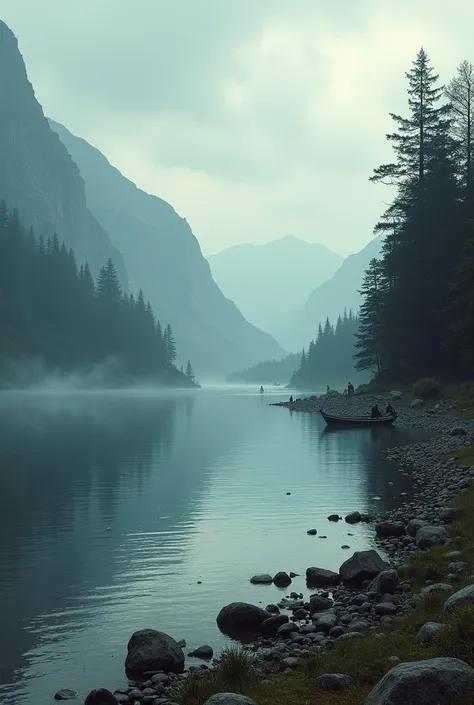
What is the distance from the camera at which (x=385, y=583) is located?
16125mm

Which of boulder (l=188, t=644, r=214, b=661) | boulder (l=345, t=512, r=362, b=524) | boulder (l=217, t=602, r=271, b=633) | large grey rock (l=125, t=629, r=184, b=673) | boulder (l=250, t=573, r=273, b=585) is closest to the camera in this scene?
large grey rock (l=125, t=629, r=184, b=673)

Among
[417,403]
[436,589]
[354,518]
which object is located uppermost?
[417,403]

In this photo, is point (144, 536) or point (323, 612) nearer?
point (323, 612)

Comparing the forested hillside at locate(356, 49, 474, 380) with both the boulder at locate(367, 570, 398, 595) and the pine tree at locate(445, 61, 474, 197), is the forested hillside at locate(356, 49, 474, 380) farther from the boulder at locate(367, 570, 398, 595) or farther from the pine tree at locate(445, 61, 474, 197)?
the boulder at locate(367, 570, 398, 595)

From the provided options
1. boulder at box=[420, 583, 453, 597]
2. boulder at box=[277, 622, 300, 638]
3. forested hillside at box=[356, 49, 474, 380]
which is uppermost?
forested hillside at box=[356, 49, 474, 380]

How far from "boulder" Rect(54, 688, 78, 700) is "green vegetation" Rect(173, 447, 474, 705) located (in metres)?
2.56

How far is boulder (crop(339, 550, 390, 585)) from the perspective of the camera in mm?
17484

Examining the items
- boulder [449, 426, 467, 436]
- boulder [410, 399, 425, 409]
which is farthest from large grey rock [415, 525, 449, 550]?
boulder [410, 399, 425, 409]

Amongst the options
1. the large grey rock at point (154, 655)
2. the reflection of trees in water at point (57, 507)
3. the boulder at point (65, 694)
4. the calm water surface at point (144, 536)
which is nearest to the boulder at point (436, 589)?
the calm water surface at point (144, 536)

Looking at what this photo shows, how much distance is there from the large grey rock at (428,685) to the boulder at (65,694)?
584 centimetres

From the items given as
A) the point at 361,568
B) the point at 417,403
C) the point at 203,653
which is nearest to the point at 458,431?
the point at 417,403

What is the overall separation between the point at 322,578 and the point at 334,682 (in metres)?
7.93

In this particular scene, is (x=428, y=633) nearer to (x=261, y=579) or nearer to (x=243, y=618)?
(x=243, y=618)

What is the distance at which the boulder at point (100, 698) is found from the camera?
1123cm
